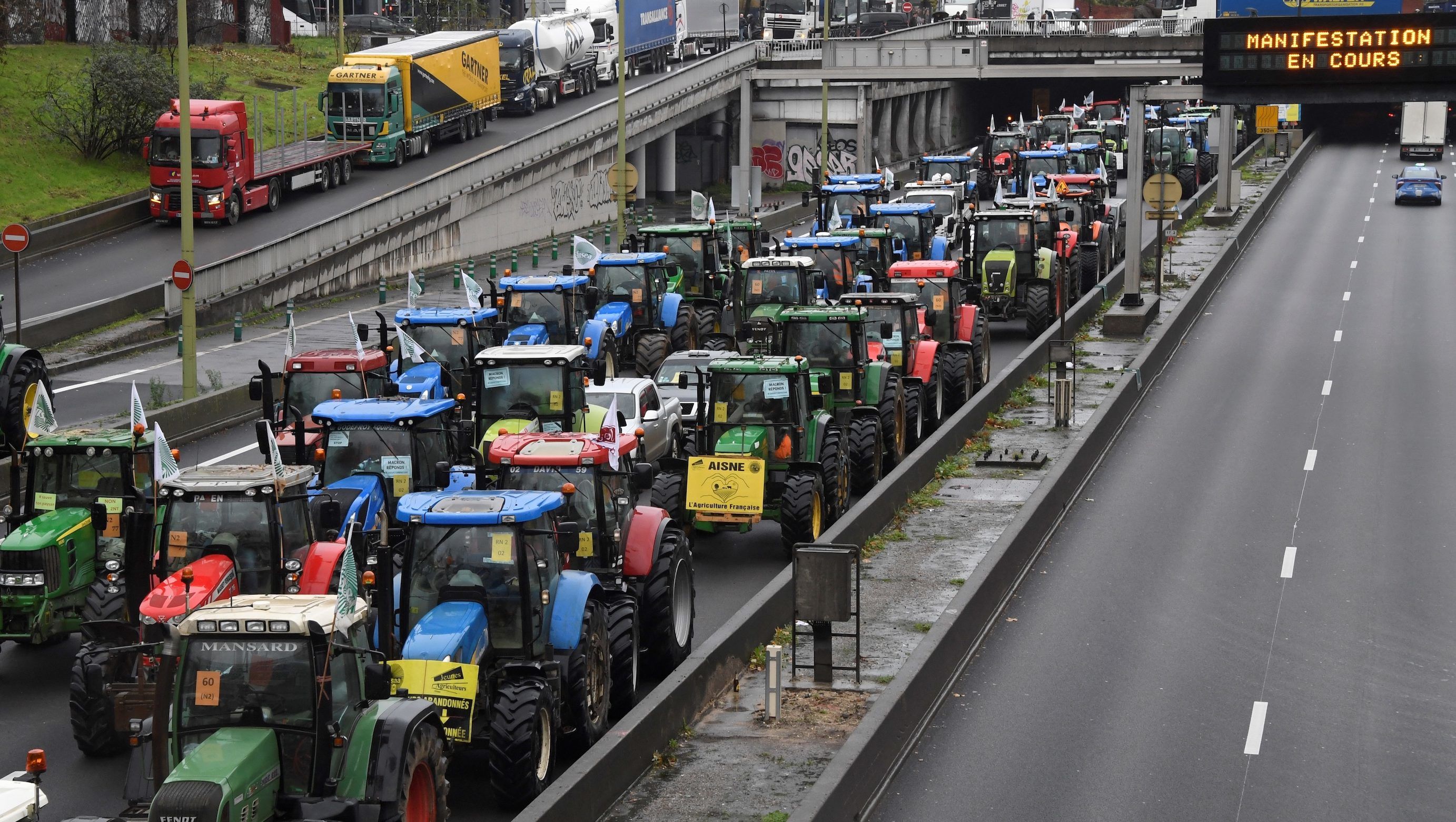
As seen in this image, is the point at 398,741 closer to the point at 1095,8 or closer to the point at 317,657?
the point at 317,657

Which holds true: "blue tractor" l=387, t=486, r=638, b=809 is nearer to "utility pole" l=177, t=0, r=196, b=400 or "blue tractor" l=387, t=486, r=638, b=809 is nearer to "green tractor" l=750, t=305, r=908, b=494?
"green tractor" l=750, t=305, r=908, b=494

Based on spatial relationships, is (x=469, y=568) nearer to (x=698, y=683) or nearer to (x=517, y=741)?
(x=517, y=741)

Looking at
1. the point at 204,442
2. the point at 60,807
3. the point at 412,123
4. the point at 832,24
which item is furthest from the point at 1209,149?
the point at 60,807

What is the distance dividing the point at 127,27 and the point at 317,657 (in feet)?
181

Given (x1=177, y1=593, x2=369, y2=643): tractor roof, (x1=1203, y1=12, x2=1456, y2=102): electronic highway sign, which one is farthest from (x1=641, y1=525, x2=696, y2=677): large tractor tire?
(x1=1203, y1=12, x2=1456, y2=102): electronic highway sign

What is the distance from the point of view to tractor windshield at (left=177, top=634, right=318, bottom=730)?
1085 cm

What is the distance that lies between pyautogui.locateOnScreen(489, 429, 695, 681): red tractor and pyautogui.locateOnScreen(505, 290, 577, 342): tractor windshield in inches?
466

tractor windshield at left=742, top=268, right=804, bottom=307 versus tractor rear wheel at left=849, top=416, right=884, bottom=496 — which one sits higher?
Result: tractor windshield at left=742, top=268, right=804, bottom=307

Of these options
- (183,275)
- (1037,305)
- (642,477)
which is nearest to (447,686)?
(642,477)

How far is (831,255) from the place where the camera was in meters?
34.7

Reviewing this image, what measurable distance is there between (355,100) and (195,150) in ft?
30.0

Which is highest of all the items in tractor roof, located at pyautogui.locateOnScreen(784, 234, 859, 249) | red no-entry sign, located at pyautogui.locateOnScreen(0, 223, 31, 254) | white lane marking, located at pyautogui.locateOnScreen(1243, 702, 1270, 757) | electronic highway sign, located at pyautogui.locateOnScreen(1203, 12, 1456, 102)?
electronic highway sign, located at pyautogui.locateOnScreen(1203, 12, 1456, 102)

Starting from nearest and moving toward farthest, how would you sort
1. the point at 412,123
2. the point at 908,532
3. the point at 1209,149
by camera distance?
the point at 908,532 < the point at 412,123 < the point at 1209,149

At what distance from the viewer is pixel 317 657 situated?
10898 millimetres
